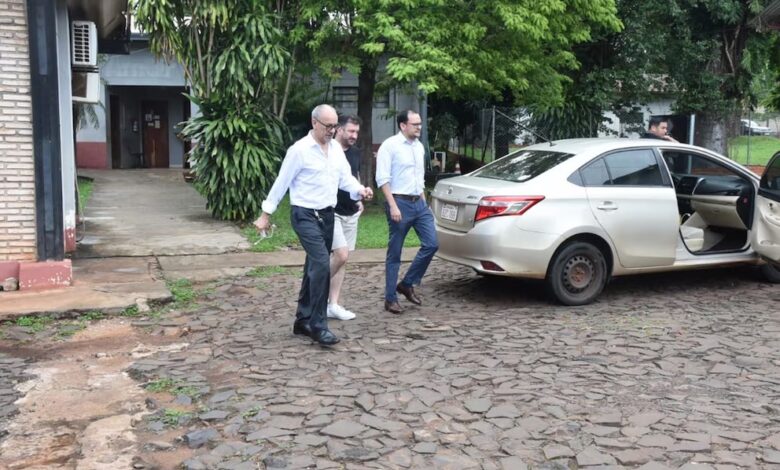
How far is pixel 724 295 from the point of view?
8109 millimetres

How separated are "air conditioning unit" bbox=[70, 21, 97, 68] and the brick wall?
2.29 metres

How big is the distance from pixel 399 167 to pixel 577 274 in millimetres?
1953

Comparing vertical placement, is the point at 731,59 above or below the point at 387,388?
above

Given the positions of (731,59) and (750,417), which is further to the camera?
(731,59)

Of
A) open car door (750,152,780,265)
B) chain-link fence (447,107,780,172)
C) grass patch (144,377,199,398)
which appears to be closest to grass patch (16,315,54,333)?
grass patch (144,377,199,398)

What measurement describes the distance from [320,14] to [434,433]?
32.1ft

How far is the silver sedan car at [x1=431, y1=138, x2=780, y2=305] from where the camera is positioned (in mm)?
7199

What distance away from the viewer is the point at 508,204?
7.19 m

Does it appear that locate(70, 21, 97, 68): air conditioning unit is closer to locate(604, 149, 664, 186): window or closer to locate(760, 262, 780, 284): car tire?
locate(604, 149, 664, 186): window

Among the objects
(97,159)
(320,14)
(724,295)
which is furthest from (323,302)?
(97,159)

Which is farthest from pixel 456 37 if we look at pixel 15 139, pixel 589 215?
pixel 15 139

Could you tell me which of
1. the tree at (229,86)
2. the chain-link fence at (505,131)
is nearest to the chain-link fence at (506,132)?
the chain-link fence at (505,131)

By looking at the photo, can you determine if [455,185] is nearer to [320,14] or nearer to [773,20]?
[320,14]

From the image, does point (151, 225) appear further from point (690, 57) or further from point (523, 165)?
point (690, 57)
